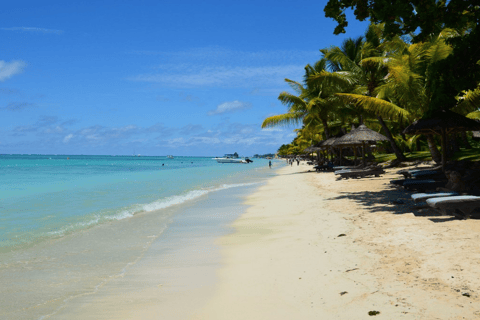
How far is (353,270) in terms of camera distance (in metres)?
4.75

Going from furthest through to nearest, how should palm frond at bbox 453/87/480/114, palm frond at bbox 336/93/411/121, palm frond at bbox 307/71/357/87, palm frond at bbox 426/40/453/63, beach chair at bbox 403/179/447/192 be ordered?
1. palm frond at bbox 307/71/357/87
2. palm frond at bbox 336/93/411/121
3. palm frond at bbox 453/87/480/114
4. palm frond at bbox 426/40/453/63
5. beach chair at bbox 403/179/447/192

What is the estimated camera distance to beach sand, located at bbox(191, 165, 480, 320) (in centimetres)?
368

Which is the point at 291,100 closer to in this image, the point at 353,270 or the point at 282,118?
the point at 282,118

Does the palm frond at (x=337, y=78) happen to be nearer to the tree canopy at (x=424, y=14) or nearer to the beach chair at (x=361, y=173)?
the beach chair at (x=361, y=173)

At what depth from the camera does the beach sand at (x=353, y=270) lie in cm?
368

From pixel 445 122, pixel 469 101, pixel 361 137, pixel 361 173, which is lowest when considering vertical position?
pixel 361 173

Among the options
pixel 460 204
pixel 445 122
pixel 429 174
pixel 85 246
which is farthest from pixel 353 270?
pixel 445 122

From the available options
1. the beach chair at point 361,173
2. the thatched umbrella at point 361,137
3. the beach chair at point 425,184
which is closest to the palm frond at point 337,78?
the thatched umbrella at point 361,137

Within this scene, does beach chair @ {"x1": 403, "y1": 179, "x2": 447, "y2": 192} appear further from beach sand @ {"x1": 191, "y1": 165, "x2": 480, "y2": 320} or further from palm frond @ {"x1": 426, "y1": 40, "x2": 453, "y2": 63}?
palm frond @ {"x1": 426, "y1": 40, "x2": 453, "y2": 63}

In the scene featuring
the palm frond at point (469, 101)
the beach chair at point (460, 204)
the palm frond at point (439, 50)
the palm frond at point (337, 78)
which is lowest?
the beach chair at point (460, 204)

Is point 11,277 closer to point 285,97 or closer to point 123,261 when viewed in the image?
point 123,261

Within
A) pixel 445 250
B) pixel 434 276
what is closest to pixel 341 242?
pixel 445 250

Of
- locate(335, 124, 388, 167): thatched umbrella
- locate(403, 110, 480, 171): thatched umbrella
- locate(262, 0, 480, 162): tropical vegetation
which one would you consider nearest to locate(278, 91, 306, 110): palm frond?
locate(262, 0, 480, 162): tropical vegetation

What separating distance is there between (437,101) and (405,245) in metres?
5.59
